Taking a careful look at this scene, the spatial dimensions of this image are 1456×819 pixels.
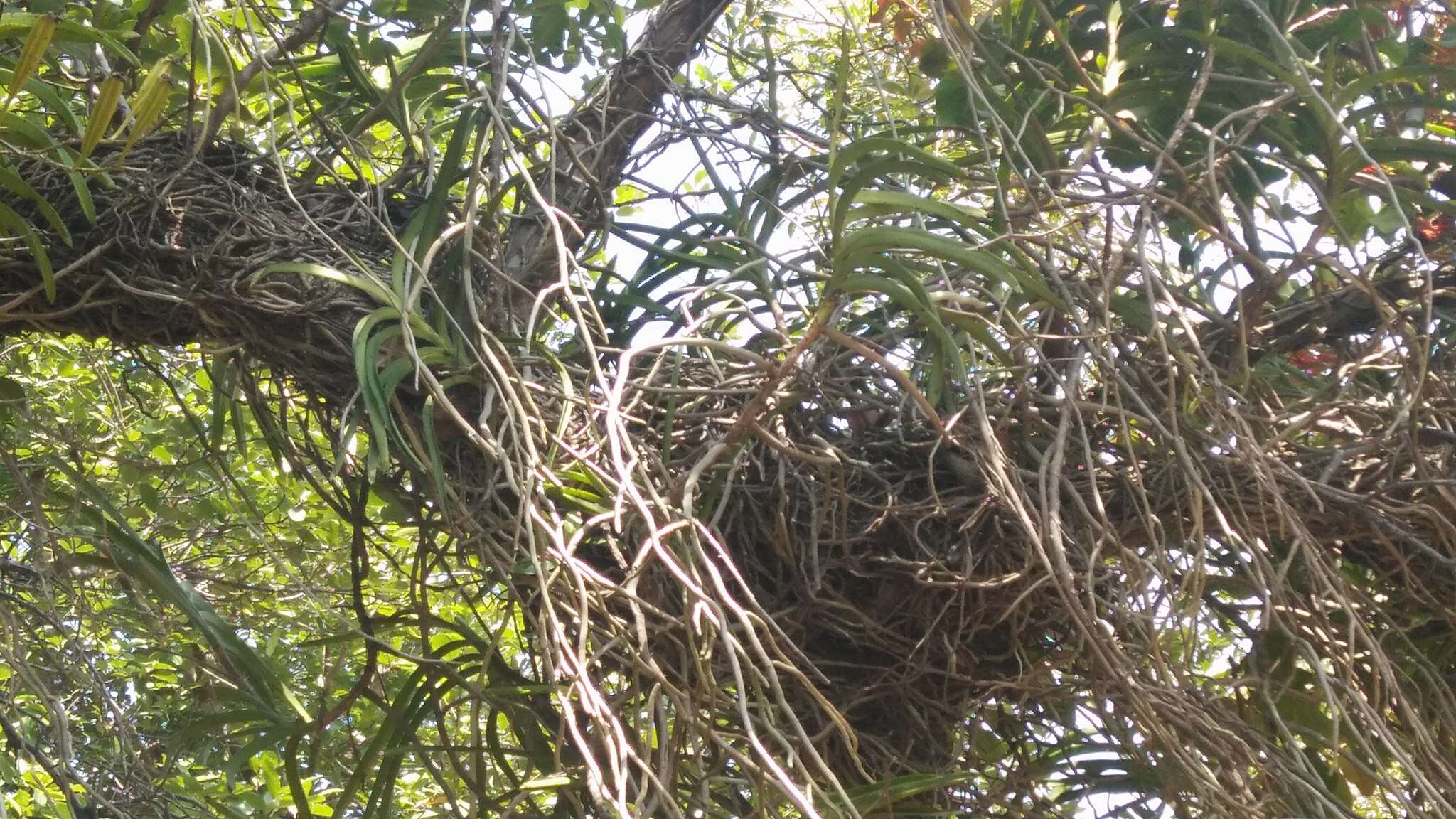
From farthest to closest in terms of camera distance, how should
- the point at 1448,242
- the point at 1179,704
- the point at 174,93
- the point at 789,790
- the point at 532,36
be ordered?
the point at 532,36, the point at 174,93, the point at 1448,242, the point at 1179,704, the point at 789,790

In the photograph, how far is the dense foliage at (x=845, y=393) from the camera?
73cm

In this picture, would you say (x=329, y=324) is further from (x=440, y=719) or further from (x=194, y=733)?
(x=194, y=733)

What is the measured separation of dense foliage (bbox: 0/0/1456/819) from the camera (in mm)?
728

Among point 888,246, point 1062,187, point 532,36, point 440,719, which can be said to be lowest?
point 440,719

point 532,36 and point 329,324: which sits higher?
point 532,36

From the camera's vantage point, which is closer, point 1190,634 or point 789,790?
point 789,790

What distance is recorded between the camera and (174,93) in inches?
38.6

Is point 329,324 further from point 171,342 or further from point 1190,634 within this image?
point 1190,634

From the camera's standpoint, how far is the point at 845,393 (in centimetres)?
85

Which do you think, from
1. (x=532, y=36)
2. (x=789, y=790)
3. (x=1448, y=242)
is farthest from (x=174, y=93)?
(x=1448, y=242)

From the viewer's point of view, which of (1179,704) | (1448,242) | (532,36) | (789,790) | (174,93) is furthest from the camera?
(532,36)

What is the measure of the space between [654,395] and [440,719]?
0.29 m

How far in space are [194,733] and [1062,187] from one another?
834mm

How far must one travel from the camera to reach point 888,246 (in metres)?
0.60
